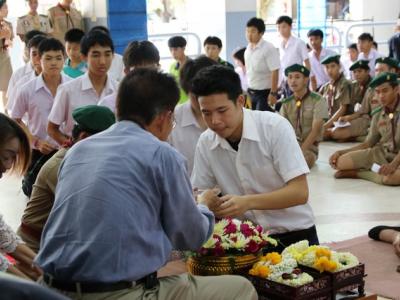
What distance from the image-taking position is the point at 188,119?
399 cm

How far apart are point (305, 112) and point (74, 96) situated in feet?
10.0

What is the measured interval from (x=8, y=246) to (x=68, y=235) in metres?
0.77

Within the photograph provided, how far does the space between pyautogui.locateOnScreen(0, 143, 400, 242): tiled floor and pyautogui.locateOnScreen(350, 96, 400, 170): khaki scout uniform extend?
0.76 ft

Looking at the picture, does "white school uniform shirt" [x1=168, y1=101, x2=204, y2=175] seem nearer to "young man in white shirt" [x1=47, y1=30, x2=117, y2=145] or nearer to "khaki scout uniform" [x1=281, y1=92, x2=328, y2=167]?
"young man in white shirt" [x1=47, y1=30, x2=117, y2=145]

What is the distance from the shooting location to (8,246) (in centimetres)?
276

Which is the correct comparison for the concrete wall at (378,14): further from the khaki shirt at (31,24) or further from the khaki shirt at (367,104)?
the khaki shirt at (31,24)

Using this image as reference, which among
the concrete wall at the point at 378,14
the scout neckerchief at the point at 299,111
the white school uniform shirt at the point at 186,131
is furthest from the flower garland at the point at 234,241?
the concrete wall at the point at 378,14

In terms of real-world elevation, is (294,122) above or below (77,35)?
below

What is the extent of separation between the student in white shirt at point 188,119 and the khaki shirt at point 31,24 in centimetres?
572

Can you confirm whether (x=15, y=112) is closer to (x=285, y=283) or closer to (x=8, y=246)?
(x=8, y=246)

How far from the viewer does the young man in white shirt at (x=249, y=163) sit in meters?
2.98

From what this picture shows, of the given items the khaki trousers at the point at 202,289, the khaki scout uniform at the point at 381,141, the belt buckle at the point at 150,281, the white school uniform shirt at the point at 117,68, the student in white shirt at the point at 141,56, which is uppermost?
the student in white shirt at the point at 141,56

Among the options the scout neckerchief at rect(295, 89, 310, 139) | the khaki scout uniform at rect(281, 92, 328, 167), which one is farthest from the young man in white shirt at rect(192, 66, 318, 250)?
the scout neckerchief at rect(295, 89, 310, 139)

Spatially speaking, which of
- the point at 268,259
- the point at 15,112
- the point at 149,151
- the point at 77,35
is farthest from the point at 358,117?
the point at 149,151
